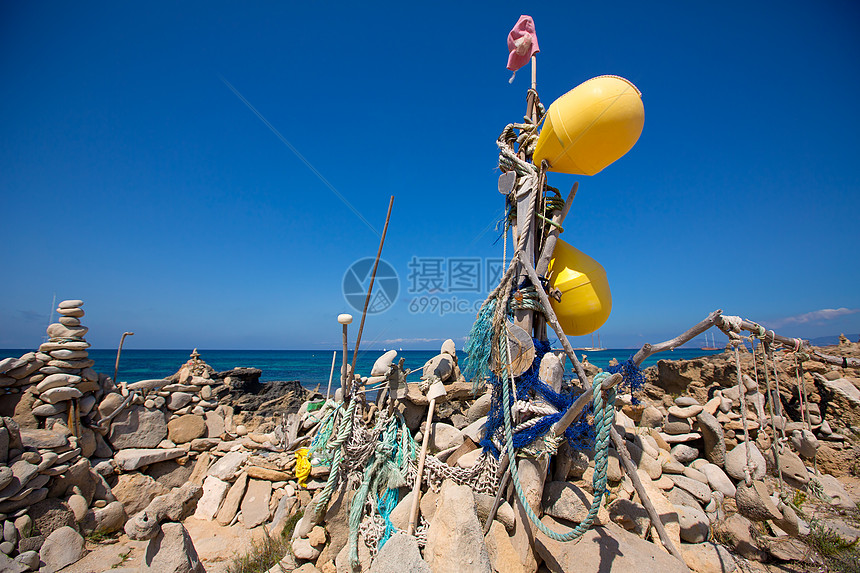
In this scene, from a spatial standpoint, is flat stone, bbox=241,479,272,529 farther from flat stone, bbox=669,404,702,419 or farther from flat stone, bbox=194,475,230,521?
flat stone, bbox=669,404,702,419

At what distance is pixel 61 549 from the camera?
4629 mm

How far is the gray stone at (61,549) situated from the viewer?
4520mm

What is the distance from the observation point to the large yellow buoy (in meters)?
3.82

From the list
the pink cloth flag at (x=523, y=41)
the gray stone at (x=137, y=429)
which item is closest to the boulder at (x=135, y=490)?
the gray stone at (x=137, y=429)

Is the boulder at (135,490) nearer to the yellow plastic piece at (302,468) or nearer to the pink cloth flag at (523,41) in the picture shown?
the yellow plastic piece at (302,468)

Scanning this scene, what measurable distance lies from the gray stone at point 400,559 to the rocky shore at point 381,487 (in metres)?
0.01

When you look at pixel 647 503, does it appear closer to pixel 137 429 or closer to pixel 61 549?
pixel 61 549

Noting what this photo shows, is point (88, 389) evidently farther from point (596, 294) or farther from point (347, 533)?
point (596, 294)

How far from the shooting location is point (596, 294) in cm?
431

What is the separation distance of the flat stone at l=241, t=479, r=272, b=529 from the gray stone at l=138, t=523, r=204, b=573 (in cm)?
186

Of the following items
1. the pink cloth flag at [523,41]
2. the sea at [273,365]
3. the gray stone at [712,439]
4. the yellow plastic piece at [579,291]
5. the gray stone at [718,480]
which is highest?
the pink cloth flag at [523,41]

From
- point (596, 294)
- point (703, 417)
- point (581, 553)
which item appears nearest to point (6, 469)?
point (581, 553)

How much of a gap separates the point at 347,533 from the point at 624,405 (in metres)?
4.91

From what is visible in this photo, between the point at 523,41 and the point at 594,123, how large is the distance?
1853 mm
